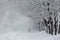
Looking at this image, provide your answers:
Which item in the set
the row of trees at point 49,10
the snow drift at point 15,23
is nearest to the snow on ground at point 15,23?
the snow drift at point 15,23

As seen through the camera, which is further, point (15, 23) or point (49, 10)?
point (15, 23)

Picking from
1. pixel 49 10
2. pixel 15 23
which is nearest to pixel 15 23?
pixel 15 23

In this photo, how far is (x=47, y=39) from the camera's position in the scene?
12320 mm

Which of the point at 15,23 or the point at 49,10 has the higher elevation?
the point at 49,10

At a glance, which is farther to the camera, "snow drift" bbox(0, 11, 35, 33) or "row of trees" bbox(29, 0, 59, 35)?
"snow drift" bbox(0, 11, 35, 33)

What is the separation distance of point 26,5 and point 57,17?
11.0ft

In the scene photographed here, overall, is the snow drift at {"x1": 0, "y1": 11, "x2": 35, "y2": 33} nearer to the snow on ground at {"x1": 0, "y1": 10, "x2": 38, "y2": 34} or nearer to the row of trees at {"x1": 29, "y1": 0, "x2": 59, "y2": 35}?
the snow on ground at {"x1": 0, "y1": 10, "x2": 38, "y2": 34}

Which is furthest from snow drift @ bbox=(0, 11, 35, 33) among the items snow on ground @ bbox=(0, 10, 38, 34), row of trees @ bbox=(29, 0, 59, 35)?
row of trees @ bbox=(29, 0, 59, 35)

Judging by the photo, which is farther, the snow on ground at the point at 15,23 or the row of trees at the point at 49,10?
the snow on ground at the point at 15,23

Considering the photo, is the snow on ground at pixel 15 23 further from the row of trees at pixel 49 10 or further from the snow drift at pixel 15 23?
the row of trees at pixel 49 10

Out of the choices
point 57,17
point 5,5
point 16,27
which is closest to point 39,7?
point 57,17

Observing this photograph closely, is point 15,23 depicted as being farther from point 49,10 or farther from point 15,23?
point 49,10

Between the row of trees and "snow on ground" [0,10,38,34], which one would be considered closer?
the row of trees

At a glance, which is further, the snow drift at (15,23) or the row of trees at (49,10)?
the snow drift at (15,23)
